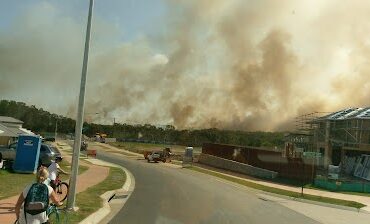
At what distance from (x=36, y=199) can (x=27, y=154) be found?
22.4 metres

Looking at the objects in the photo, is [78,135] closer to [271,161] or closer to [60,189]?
[60,189]

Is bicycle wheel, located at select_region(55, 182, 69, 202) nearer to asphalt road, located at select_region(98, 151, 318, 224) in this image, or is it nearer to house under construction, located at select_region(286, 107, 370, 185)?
asphalt road, located at select_region(98, 151, 318, 224)

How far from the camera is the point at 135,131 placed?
184125mm

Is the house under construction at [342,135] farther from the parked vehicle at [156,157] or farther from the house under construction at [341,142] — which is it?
the parked vehicle at [156,157]

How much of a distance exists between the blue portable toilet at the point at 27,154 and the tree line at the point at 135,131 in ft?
380

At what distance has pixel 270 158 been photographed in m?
54.9

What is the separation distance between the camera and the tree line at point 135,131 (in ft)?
507

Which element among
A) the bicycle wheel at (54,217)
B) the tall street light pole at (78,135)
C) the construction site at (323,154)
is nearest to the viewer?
the bicycle wheel at (54,217)

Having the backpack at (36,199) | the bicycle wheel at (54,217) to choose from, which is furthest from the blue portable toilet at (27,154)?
the backpack at (36,199)

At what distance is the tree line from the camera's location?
155m

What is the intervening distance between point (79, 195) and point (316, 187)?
28741 millimetres

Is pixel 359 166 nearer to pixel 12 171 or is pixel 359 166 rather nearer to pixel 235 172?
pixel 235 172

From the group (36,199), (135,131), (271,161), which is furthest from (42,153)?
(135,131)

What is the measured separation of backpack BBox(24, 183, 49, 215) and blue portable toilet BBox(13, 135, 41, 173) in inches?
870
